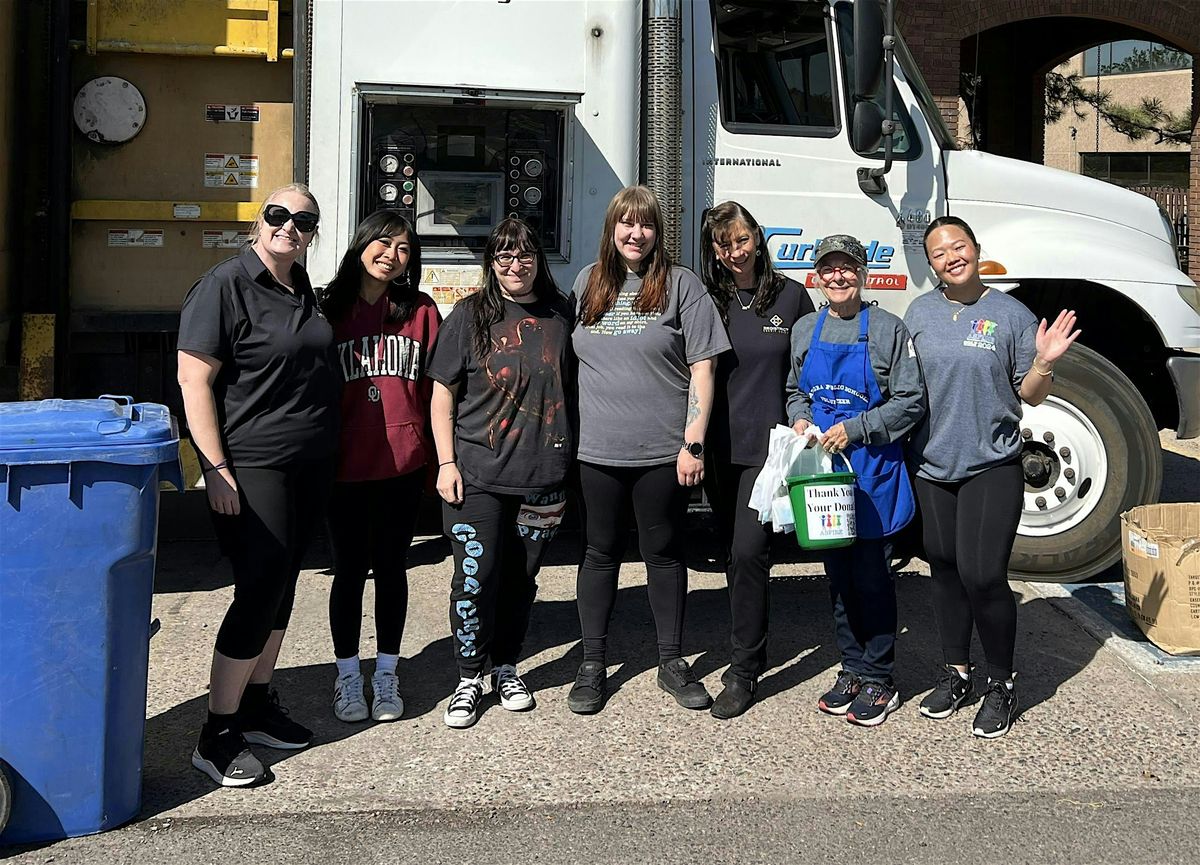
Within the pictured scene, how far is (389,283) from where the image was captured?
4.31 metres

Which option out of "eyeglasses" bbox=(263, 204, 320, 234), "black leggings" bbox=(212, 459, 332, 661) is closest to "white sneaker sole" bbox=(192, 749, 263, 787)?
"black leggings" bbox=(212, 459, 332, 661)

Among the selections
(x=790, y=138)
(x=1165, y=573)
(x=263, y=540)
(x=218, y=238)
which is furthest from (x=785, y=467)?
(x=218, y=238)

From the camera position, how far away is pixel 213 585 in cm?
599

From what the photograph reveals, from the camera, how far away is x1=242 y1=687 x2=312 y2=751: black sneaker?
4102mm

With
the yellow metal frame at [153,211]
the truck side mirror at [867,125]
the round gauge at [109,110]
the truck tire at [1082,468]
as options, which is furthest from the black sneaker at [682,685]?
the round gauge at [109,110]

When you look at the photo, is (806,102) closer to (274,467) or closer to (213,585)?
(274,467)

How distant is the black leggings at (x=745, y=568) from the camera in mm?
4402

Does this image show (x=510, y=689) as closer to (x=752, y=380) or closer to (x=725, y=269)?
(x=752, y=380)

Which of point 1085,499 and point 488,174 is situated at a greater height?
point 488,174

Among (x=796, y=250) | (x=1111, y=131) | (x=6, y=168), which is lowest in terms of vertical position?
(x=796, y=250)

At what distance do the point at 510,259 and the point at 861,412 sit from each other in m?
1.31

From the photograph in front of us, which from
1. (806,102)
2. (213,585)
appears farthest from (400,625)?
(806,102)

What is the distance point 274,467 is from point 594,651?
1426 millimetres

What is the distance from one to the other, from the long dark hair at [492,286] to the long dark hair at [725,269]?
1.96 feet
